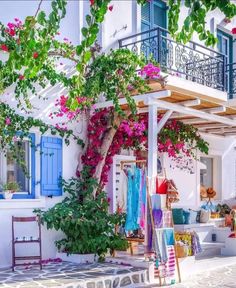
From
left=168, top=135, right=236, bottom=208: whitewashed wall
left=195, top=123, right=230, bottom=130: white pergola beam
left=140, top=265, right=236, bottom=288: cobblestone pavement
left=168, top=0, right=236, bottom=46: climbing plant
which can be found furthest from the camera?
left=168, top=135, right=236, bottom=208: whitewashed wall

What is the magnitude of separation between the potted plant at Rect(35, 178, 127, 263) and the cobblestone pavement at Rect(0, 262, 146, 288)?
362mm

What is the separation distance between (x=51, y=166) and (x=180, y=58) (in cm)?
389

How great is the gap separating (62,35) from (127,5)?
7.66 ft

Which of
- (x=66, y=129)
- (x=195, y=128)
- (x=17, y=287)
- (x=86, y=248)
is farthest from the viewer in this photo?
(x=195, y=128)

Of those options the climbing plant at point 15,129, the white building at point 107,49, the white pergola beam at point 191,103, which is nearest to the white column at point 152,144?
the white building at point 107,49

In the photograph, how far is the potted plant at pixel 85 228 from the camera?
967 centimetres

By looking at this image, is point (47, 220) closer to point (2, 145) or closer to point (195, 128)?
point (2, 145)

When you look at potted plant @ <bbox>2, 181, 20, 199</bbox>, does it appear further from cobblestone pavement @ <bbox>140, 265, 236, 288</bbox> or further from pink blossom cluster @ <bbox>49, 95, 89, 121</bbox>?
cobblestone pavement @ <bbox>140, 265, 236, 288</bbox>

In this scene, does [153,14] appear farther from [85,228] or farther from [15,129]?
[85,228]

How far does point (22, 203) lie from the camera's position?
9852 millimetres

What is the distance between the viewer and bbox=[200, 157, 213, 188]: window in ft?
51.6

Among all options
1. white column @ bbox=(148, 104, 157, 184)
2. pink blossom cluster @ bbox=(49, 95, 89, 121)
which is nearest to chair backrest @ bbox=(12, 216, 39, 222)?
pink blossom cluster @ bbox=(49, 95, 89, 121)

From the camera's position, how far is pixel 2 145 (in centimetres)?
959

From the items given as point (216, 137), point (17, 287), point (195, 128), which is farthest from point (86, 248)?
point (216, 137)
